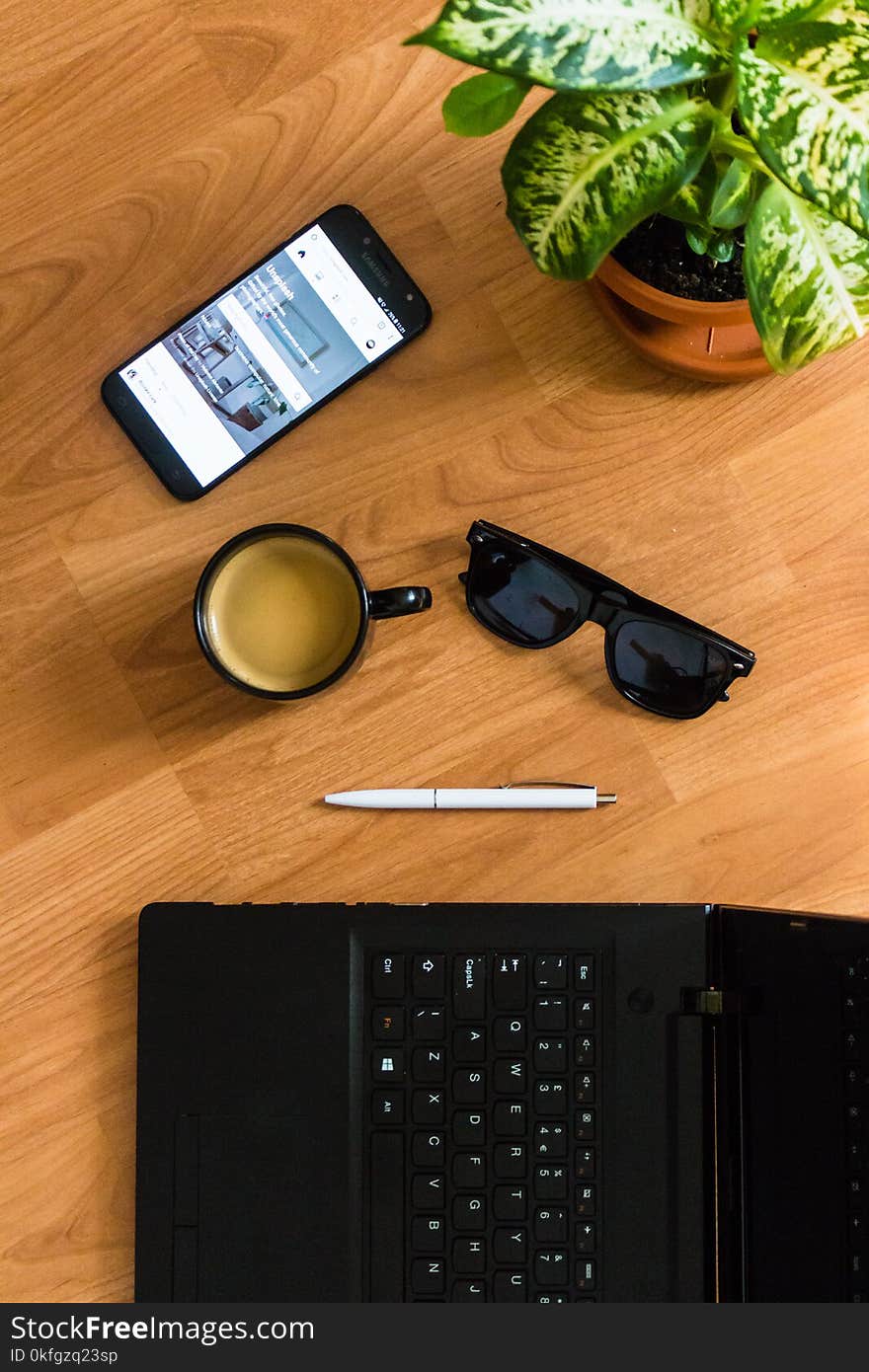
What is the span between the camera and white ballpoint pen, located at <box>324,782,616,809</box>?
2.40 feet

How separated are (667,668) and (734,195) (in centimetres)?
30

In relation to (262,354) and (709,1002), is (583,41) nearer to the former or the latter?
(262,354)

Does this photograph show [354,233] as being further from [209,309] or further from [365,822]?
[365,822]

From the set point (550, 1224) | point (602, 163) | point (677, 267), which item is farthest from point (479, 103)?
point (550, 1224)

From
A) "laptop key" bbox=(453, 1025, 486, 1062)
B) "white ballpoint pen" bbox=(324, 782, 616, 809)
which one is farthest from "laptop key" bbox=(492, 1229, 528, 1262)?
"white ballpoint pen" bbox=(324, 782, 616, 809)

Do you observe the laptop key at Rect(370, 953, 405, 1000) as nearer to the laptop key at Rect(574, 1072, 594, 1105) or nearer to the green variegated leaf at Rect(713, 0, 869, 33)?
the laptop key at Rect(574, 1072, 594, 1105)

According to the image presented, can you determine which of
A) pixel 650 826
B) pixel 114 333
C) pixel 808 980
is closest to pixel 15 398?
pixel 114 333

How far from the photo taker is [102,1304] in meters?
0.73

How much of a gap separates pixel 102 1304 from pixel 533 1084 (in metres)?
0.32

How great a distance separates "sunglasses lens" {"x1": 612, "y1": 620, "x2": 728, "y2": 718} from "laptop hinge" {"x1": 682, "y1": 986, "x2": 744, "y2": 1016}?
0.17 meters

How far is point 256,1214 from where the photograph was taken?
2.29 feet

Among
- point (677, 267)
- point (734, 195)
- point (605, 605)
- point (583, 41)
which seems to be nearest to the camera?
point (583, 41)

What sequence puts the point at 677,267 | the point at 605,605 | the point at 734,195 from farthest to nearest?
the point at 605,605 < the point at 677,267 < the point at 734,195

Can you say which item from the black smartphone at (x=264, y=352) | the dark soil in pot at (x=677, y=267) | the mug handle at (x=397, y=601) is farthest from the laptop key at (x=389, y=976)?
the dark soil in pot at (x=677, y=267)
